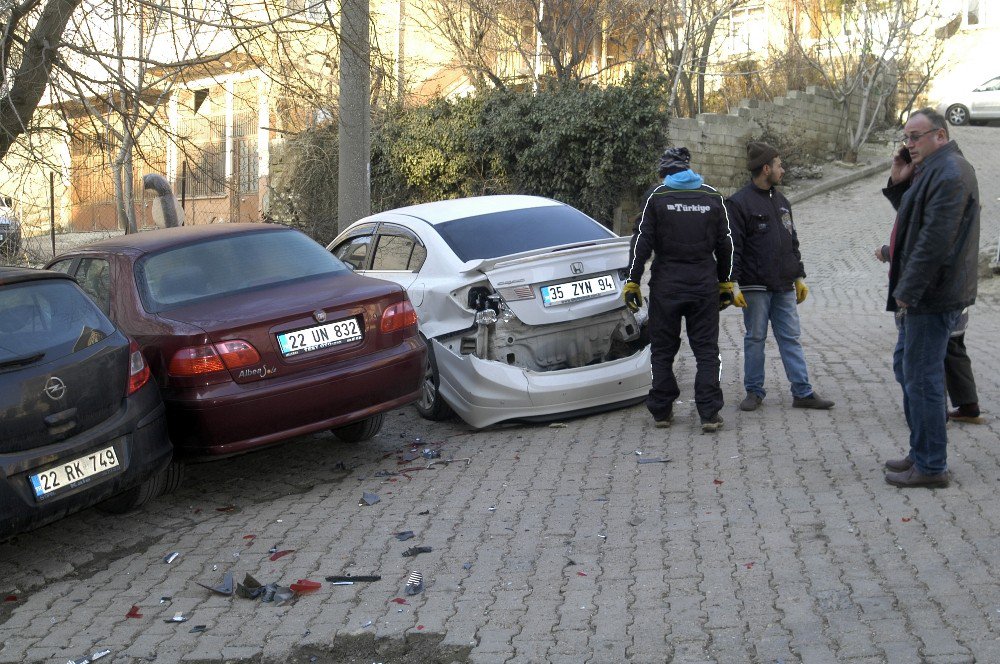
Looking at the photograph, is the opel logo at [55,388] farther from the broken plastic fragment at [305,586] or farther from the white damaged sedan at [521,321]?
the white damaged sedan at [521,321]

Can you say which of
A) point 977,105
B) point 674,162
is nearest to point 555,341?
point 674,162

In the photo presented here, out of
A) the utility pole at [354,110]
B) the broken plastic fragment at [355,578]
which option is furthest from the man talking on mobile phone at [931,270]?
the utility pole at [354,110]

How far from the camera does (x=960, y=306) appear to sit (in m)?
5.17

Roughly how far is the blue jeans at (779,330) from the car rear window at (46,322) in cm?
414

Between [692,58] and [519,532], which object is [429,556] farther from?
[692,58]

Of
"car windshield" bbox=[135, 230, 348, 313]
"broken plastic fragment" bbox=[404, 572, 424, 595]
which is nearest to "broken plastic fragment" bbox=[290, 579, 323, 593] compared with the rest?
"broken plastic fragment" bbox=[404, 572, 424, 595]

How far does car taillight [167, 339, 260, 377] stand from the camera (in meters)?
5.90

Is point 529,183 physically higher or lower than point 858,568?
higher

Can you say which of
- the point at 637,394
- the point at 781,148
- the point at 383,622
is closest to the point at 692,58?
the point at 781,148

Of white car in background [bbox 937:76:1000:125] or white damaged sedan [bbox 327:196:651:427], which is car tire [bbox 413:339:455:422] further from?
white car in background [bbox 937:76:1000:125]

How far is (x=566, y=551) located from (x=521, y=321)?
2.46 metres

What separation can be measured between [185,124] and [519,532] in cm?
2346

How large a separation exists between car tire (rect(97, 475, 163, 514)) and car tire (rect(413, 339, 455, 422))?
2055mm

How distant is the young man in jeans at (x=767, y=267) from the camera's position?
7133mm
